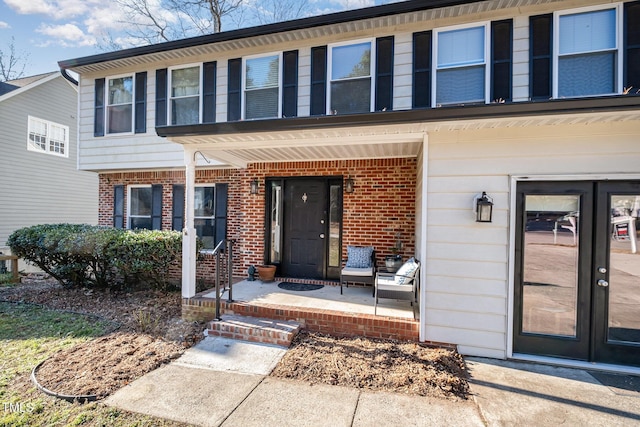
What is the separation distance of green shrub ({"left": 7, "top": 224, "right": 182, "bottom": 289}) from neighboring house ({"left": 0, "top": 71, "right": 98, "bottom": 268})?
5.05 metres

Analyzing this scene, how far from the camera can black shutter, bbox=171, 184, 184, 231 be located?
7.46 meters

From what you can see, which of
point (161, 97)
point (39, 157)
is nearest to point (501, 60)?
point (161, 97)

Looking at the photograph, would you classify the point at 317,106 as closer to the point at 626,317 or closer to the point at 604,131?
the point at 604,131

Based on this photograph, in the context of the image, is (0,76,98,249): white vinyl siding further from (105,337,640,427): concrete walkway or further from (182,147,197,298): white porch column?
(105,337,640,427): concrete walkway

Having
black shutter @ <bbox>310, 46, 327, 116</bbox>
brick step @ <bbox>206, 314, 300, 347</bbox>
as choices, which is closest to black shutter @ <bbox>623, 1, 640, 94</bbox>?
black shutter @ <bbox>310, 46, 327, 116</bbox>

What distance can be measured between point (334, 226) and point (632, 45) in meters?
5.66

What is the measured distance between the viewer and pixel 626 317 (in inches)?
138

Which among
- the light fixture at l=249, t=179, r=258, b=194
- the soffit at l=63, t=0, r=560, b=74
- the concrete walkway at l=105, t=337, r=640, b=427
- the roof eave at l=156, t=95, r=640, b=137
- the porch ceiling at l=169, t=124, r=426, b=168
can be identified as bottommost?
the concrete walkway at l=105, t=337, r=640, b=427

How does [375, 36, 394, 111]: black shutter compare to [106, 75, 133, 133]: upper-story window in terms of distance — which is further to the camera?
[106, 75, 133, 133]: upper-story window

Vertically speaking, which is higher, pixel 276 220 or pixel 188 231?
pixel 276 220

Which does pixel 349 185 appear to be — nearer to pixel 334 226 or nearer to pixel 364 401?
pixel 334 226

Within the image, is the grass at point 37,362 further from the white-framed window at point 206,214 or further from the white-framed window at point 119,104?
the white-framed window at point 119,104

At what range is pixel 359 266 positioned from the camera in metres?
5.73

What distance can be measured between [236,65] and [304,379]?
248 inches
